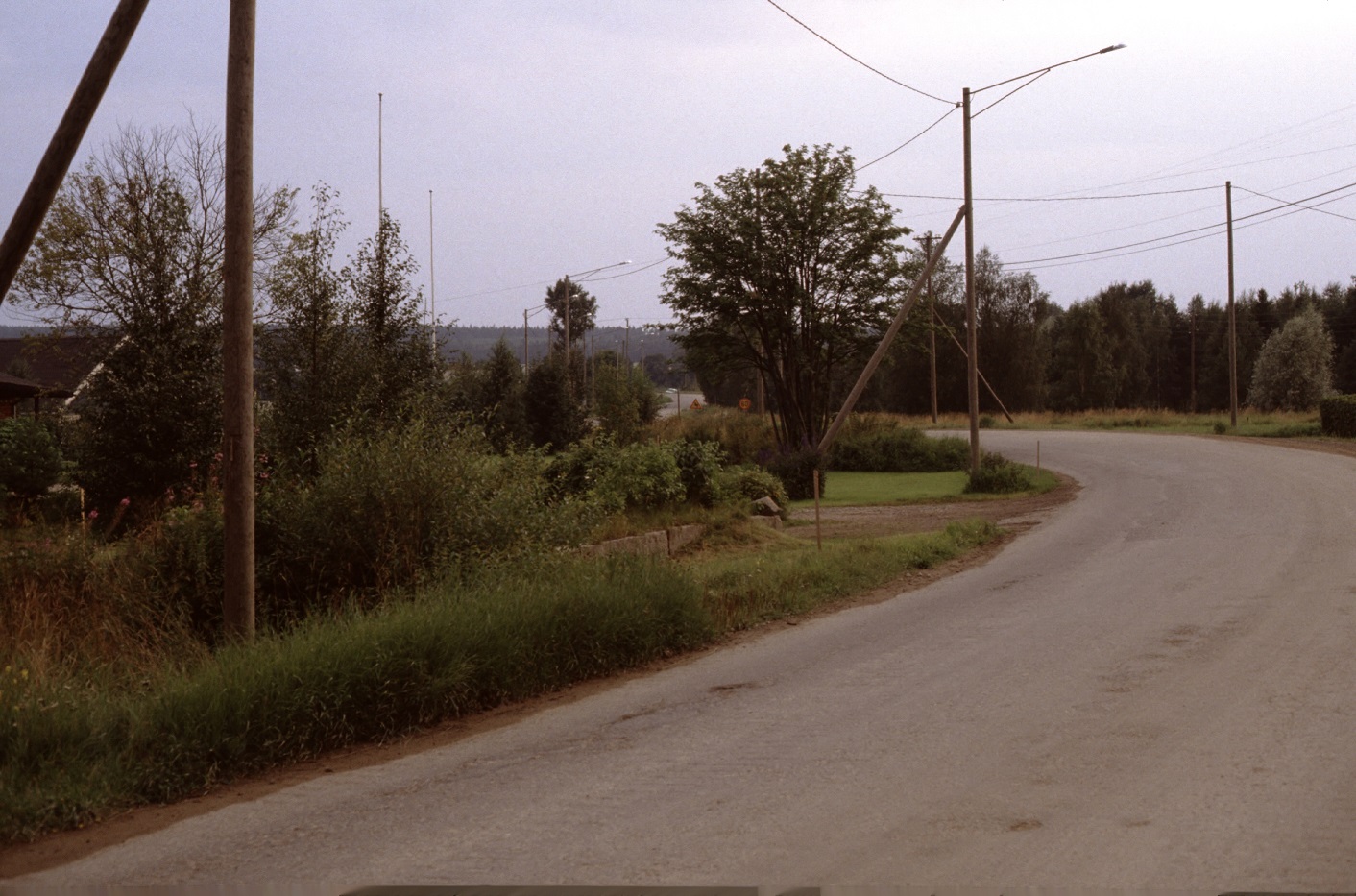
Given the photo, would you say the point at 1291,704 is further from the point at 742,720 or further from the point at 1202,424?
the point at 1202,424

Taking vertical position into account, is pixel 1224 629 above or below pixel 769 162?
below

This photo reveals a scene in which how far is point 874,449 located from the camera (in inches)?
1581

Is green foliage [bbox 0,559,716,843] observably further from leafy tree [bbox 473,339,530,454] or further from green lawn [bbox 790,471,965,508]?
leafy tree [bbox 473,339,530,454]

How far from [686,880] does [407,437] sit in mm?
7984

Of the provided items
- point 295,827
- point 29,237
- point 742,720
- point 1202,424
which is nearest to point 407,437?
point 29,237

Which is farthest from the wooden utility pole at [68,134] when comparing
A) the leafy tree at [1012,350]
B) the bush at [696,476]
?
the leafy tree at [1012,350]

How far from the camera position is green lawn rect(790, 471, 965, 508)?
2875 centimetres

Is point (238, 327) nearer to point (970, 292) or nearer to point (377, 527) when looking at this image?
point (377, 527)

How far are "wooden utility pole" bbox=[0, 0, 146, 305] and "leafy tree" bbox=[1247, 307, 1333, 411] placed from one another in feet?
230

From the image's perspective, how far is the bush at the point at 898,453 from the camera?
39.2 m

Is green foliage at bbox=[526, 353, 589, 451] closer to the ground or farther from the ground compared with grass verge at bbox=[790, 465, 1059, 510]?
farther from the ground

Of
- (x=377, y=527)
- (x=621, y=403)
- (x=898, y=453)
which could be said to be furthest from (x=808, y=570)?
(x=621, y=403)

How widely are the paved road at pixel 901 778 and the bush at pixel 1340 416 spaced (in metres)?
31.1

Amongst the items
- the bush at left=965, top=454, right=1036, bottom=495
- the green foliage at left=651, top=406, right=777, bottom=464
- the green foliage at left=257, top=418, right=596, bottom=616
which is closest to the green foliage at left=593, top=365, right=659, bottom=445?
the green foliage at left=651, top=406, right=777, bottom=464
